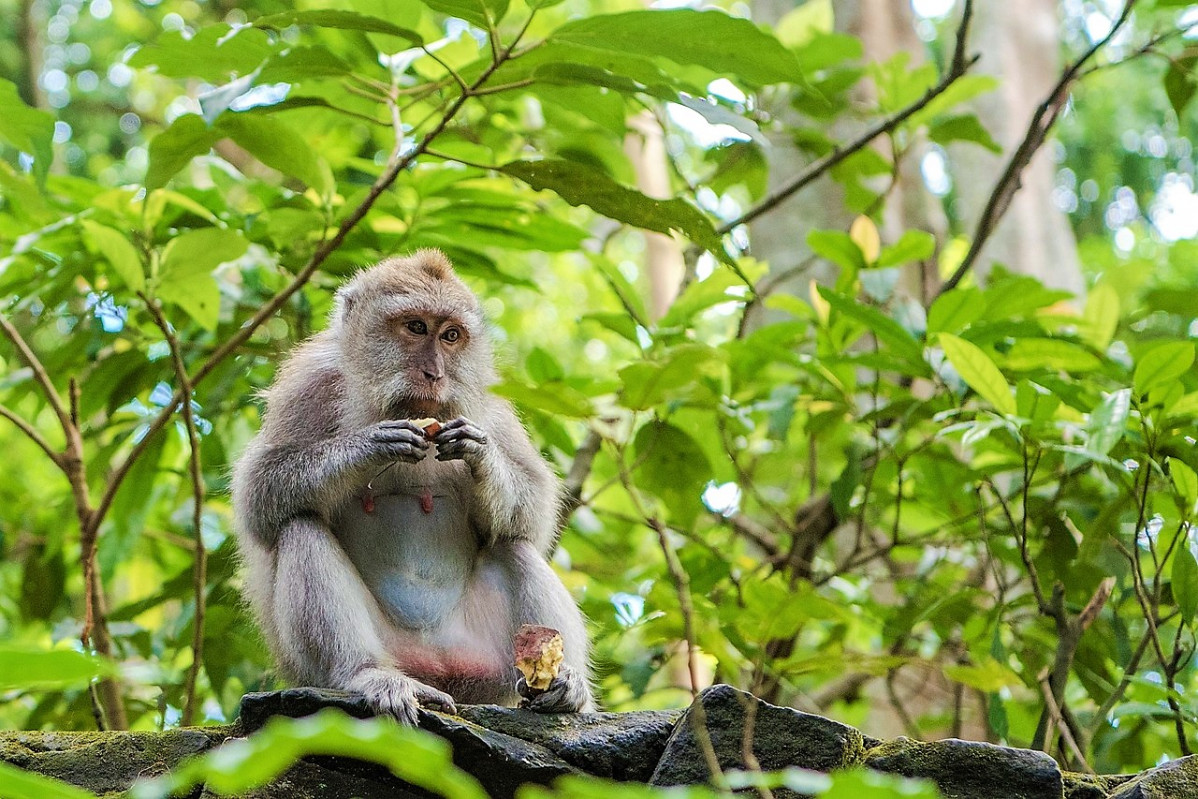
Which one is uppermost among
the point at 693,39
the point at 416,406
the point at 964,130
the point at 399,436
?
the point at 964,130

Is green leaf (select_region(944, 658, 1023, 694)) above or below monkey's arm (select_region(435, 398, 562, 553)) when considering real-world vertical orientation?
below

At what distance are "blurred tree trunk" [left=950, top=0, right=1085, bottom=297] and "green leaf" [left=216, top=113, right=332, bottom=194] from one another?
5.81 metres

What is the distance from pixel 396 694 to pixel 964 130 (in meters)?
3.95

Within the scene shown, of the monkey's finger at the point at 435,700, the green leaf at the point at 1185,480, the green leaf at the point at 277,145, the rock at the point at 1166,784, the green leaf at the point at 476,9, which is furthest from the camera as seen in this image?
the green leaf at the point at 277,145

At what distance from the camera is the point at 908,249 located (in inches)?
204

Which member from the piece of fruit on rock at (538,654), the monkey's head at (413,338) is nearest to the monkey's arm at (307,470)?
the monkey's head at (413,338)

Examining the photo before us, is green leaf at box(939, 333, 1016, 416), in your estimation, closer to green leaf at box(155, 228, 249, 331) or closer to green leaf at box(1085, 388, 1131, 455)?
green leaf at box(1085, 388, 1131, 455)

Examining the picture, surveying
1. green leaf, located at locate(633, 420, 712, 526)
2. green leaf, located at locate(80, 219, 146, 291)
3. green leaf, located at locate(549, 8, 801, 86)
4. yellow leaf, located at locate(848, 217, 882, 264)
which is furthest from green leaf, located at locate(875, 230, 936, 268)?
green leaf, located at locate(80, 219, 146, 291)

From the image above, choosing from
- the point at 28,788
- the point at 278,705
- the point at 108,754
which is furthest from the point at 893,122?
the point at 28,788

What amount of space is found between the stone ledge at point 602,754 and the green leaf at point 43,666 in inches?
70.8

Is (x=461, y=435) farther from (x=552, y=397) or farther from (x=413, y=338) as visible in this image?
(x=552, y=397)

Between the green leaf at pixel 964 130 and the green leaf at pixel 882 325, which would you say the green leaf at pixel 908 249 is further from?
the green leaf at pixel 964 130

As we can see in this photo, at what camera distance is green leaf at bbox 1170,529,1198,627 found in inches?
152

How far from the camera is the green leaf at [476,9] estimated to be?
3.70 meters
